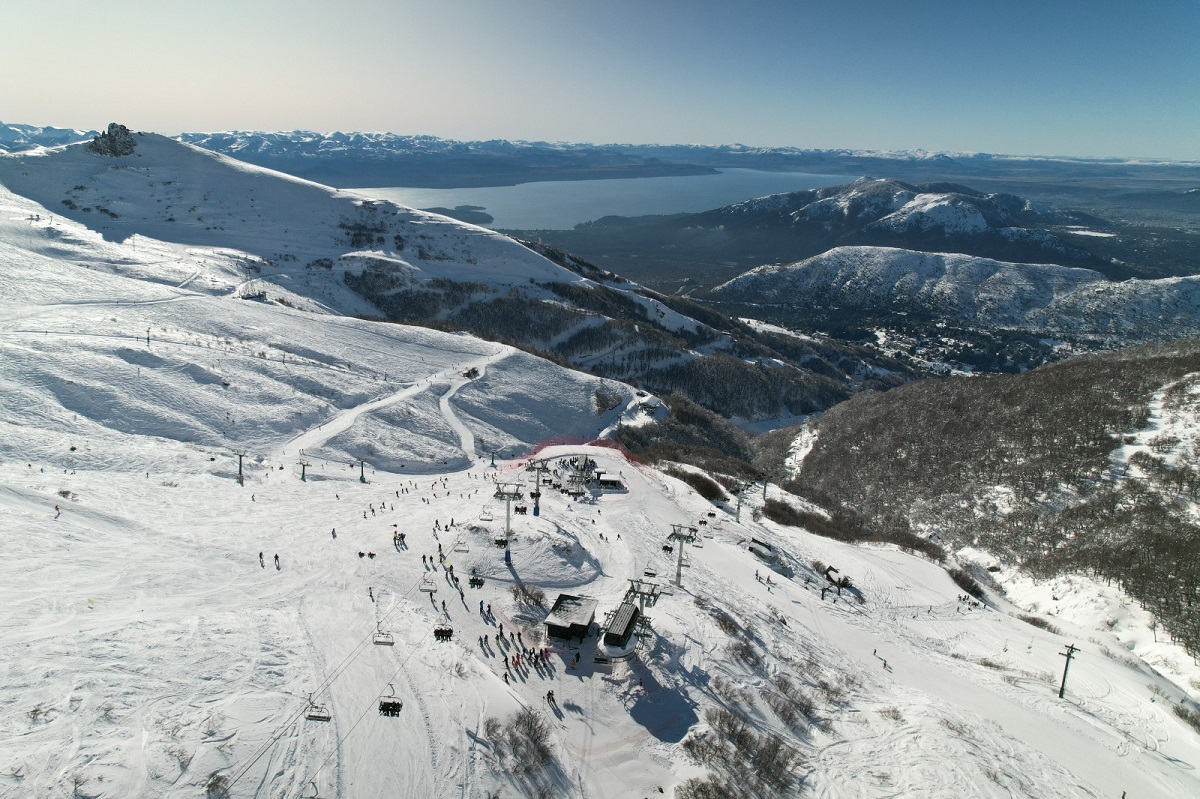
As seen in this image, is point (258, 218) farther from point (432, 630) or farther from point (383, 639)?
point (383, 639)

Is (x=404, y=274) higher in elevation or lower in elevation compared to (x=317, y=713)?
higher

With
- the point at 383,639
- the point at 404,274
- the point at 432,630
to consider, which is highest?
the point at 404,274

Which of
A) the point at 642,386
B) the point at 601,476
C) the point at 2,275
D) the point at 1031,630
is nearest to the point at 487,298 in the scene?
the point at 642,386

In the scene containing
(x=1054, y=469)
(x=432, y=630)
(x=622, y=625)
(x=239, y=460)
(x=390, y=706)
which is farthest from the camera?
(x=1054, y=469)

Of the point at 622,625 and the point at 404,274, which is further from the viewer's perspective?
the point at 404,274

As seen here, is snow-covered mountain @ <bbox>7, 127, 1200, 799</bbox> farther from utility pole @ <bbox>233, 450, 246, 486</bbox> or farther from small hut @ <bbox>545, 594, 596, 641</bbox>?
small hut @ <bbox>545, 594, 596, 641</bbox>

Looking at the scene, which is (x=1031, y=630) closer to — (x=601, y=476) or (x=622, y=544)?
(x=622, y=544)

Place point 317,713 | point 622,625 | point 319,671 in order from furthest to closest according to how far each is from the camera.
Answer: point 622,625 < point 319,671 < point 317,713

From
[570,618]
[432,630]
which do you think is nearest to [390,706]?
[432,630]
